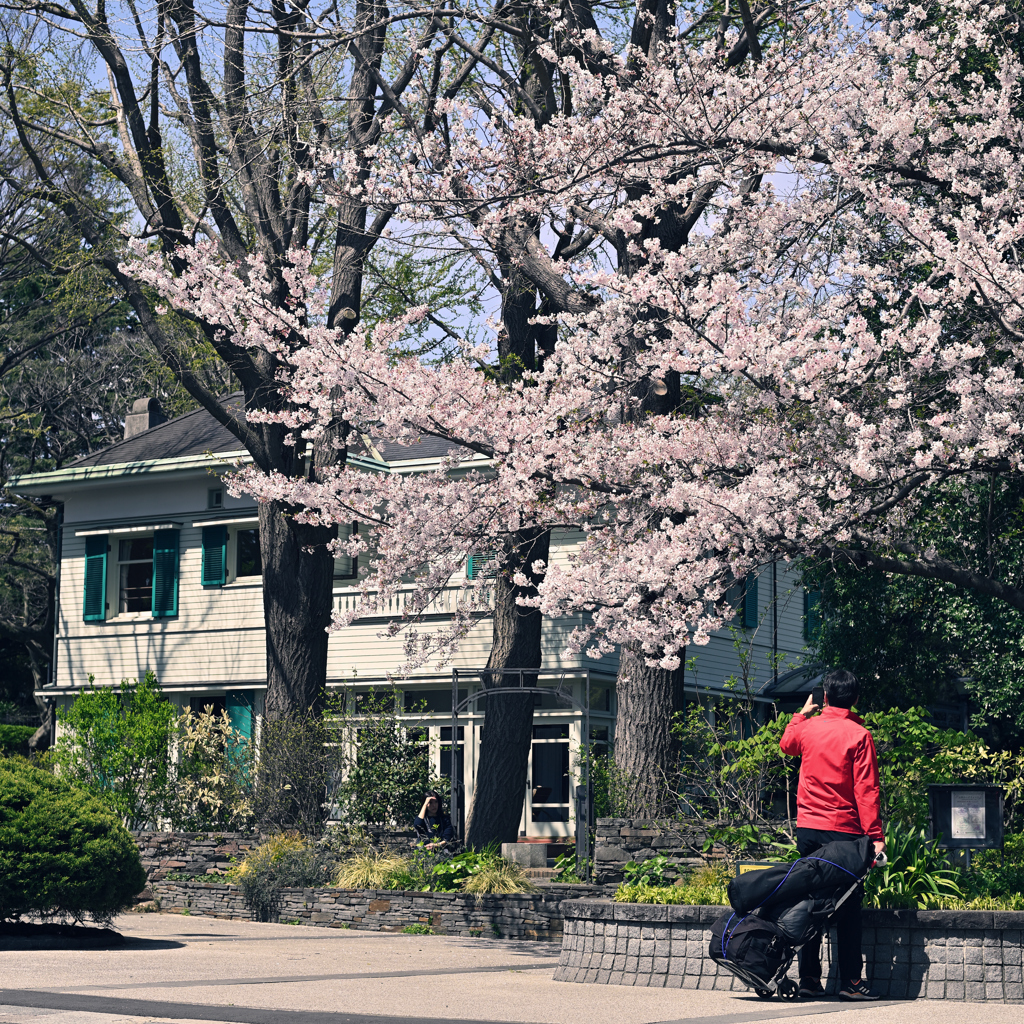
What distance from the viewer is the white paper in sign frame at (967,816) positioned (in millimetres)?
9023

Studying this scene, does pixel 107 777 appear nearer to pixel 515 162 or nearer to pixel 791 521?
pixel 515 162

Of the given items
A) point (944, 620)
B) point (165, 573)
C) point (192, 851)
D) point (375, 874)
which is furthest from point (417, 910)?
point (165, 573)

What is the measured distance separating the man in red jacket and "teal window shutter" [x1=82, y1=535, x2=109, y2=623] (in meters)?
22.3

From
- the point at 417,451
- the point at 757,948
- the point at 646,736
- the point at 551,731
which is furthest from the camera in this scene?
the point at 417,451

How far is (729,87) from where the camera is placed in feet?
36.7

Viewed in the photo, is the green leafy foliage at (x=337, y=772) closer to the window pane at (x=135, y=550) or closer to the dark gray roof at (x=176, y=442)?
the dark gray roof at (x=176, y=442)

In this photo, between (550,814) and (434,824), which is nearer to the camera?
(434,824)

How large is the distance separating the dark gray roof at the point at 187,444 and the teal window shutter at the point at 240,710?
15.3 ft

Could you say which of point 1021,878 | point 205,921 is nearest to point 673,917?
point 1021,878

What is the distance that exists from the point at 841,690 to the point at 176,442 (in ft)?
74.6

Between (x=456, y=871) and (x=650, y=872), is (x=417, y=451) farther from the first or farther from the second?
(x=650, y=872)

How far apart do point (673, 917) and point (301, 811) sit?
32.2 feet

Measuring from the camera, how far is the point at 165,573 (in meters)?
27.2

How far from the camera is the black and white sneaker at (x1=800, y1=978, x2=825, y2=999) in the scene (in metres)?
7.86
